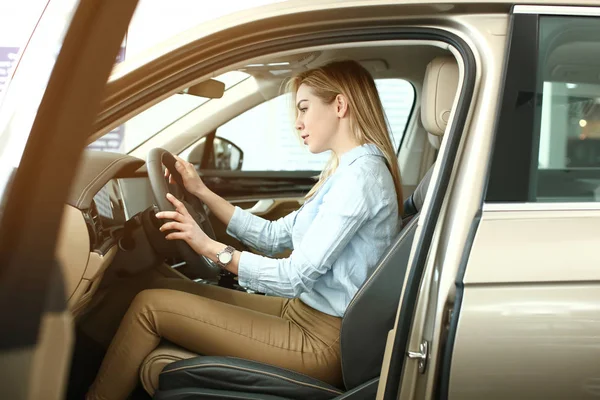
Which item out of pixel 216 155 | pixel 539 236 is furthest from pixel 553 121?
pixel 216 155

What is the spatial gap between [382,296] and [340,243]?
0.18 meters

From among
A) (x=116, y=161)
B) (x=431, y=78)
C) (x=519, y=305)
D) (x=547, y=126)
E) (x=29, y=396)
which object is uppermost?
(x=431, y=78)

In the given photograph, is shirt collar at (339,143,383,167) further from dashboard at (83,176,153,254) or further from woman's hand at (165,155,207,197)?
dashboard at (83,176,153,254)

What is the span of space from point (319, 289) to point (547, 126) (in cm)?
75

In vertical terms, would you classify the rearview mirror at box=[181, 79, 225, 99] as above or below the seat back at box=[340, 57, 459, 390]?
above

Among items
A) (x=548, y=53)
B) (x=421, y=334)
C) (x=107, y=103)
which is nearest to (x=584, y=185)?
(x=548, y=53)

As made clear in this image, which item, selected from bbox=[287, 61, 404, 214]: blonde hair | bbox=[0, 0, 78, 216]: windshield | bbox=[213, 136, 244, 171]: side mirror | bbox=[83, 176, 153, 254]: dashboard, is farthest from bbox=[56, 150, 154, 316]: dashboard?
bbox=[213, 136, 244, 171]: side mirror

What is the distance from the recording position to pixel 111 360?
174cm

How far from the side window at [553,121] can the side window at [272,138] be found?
6.40 feet

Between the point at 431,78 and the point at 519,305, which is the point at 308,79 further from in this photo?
the point at 519,305

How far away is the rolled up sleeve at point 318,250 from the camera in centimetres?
164

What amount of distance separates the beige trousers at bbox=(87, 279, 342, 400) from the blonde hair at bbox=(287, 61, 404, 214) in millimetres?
434

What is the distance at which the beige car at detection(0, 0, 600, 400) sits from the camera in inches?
36.8

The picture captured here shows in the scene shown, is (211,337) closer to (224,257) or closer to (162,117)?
(224,257)
